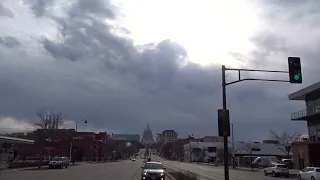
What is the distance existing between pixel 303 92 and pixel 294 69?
53.0 meters

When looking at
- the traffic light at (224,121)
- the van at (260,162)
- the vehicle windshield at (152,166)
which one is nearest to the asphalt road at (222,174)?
the vehicle windshield at (152,166)

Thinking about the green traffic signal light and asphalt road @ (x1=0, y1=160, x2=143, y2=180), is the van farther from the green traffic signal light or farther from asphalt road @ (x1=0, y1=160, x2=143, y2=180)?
the green traffic signal light

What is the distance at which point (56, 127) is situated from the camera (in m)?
108

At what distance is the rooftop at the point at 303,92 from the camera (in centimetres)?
6391

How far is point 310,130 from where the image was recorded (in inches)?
2717

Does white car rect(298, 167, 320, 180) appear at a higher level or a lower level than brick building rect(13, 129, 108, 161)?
lower

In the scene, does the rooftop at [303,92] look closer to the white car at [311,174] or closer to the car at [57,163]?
the white car at [311,174]

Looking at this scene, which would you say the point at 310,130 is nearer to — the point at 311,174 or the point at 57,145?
the point at 311,174

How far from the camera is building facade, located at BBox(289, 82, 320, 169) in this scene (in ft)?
207

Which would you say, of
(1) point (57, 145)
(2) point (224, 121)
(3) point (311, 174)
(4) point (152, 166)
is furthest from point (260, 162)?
(2) point (224, 121)

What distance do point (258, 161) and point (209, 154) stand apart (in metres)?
65.8

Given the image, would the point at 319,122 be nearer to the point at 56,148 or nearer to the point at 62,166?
the point at 62,166

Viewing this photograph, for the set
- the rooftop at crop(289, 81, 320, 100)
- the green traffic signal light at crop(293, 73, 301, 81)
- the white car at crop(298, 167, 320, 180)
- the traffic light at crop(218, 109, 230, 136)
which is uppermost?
the rooftop at crop(289, 81, 320, 100)

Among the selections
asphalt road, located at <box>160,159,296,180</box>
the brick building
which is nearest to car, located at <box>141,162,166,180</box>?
asphalt road, located at <box>160,159,296,180</box>
